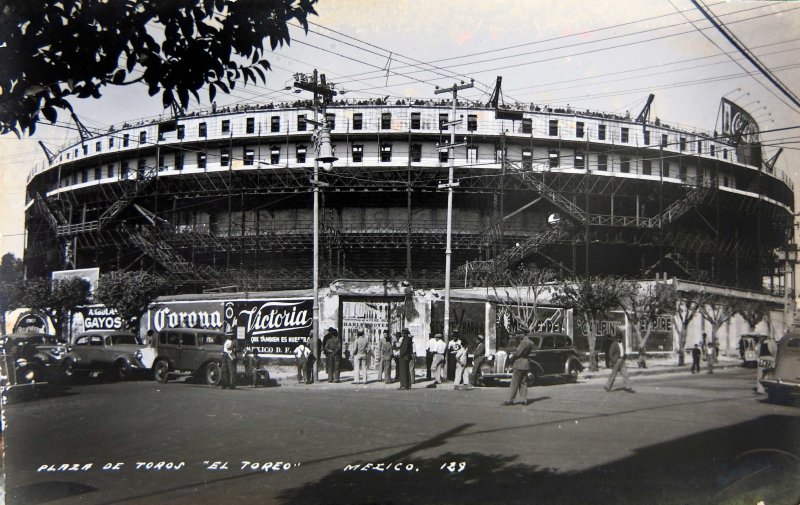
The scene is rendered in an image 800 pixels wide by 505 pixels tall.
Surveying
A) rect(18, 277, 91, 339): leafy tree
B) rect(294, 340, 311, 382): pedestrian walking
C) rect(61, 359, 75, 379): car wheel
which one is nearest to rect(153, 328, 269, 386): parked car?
rect(294, 340, 311, 382): pedestrian walking

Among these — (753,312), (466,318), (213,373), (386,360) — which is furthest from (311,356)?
(753,312)

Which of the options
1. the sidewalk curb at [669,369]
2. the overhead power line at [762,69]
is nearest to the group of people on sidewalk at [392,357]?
the sidewalk curb at [669,369]

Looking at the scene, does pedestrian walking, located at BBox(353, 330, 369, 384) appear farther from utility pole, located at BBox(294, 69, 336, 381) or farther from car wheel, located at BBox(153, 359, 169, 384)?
car wheel, located at BBox(153, 359, 169, 384)

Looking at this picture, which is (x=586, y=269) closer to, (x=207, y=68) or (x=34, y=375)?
(x=207, y=68)

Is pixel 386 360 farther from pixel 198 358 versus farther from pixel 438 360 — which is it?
pixel 198 358

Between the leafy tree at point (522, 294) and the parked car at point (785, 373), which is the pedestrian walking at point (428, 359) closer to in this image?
the leafy tree at point (522, 294)
